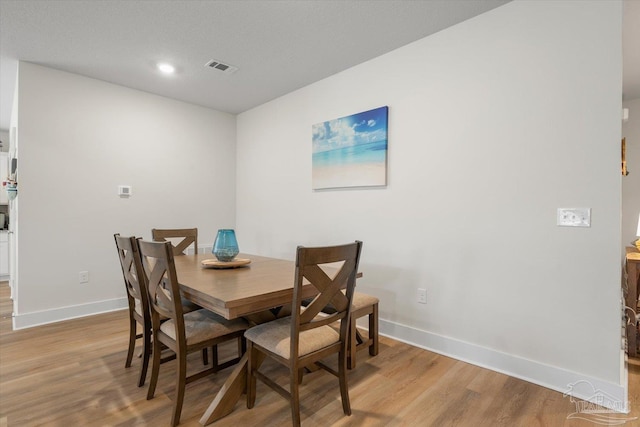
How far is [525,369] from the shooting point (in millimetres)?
2033

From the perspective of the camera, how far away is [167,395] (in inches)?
72.6

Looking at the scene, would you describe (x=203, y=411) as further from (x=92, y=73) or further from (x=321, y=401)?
(x=92, y=73)

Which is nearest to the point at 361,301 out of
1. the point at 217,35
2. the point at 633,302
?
the point at 633,302

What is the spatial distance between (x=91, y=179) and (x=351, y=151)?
8.98 ft

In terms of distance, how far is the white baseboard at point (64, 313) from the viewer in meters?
2.92

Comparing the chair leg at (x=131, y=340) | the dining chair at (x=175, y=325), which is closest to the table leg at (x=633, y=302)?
the dining chair at (x=175, y=325)

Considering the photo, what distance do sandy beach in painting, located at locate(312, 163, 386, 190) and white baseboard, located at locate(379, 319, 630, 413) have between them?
1273 millimetres

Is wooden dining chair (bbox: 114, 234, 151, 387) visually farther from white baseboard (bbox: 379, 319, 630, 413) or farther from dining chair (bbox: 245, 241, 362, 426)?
white baseboard (bbox: 379, 319, 630, 413)

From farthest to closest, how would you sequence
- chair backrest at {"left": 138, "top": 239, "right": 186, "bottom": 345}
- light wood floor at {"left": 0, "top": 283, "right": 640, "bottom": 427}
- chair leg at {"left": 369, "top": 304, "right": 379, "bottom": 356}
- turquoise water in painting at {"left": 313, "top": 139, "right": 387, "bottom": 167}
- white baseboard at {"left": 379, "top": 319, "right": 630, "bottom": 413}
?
turquoise water in painting at {"left": 313, "top": 139, "right": 387, "bottom": 167}, chair leg at {"left": 369, "top": 304, "right": 379, "bottom": 356}, white baseboard at {"left": 379, "top": 319, "right": 630, "bottom": 413}, light wood floor at {"left": 0, "top": 283, "right": 640, "bottom": 427}, chair backrest at {"left": 138, "top": 239, "right": 186, "bottom": 345}

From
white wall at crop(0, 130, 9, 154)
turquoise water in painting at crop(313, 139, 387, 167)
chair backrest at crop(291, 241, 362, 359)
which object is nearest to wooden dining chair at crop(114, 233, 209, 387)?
chair backrest at crop(291, 241, 362, 359)

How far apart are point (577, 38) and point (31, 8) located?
351 cm

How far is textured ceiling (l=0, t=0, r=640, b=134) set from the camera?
215cm

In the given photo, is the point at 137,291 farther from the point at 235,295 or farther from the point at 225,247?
the point at 235,295

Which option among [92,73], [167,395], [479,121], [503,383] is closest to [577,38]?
[479,121]
